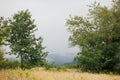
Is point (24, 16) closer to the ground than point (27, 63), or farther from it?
farther from it

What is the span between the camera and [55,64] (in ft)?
126

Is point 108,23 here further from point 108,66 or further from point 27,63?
point 27,63

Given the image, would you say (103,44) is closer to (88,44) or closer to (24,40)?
(88,44)

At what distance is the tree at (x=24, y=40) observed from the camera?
116 feet

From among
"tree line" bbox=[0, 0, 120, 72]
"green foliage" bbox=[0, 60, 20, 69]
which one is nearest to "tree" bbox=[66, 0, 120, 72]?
"tree line" bbox=[0, 0, 120, 72]

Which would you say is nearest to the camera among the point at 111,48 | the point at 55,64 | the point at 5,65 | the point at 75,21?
the point at 5,65

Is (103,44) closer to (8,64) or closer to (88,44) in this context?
(88,44)

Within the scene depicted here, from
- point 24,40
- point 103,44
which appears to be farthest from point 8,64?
point 103,44

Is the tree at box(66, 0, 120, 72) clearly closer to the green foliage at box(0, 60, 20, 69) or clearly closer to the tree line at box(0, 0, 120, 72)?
the tree line at box(0, 0, 120, 72)

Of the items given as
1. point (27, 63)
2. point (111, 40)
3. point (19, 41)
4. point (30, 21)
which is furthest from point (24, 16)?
point (111, 40)

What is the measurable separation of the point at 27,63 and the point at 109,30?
41.6 ft

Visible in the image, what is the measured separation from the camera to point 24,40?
35531 millimetres

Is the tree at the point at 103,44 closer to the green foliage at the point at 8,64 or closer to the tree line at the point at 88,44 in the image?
the tree line at the point at 88,44

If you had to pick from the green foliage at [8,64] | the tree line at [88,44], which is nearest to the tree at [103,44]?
the tree line at [88,44]
